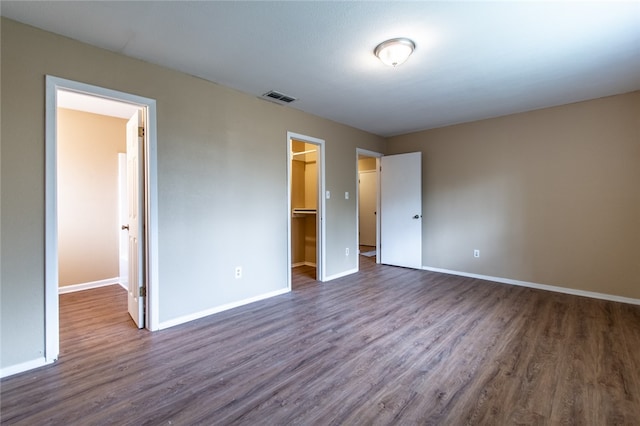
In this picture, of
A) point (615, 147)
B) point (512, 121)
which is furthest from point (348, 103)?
point (615, 147)

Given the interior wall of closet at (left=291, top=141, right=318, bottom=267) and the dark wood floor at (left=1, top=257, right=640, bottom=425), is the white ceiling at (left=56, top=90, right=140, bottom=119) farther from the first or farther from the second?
the interior wall of closet at (left=291, top=141, right=318, bottom=267)

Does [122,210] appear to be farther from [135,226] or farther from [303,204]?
[303,204]

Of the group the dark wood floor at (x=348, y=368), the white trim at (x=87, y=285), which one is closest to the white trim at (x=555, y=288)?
the dark wood floor at (x=348, y=368)

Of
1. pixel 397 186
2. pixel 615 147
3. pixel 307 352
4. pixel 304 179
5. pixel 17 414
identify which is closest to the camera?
pixel 17 414

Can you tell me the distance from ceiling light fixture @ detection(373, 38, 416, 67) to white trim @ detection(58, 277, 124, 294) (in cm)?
464

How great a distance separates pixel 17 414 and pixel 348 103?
154 inches

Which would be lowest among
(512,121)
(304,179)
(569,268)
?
(569,268)

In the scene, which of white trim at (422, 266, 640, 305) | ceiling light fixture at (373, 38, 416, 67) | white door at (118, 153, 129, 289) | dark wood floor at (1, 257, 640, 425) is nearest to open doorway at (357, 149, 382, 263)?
white trim at (422, 266, 640, 305)

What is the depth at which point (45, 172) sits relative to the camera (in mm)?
2092

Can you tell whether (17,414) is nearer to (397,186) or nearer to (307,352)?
(307,352)

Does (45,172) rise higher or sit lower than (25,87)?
lower

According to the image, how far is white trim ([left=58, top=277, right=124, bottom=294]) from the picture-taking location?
381cm

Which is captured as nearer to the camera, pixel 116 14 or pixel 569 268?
pixel 116 14

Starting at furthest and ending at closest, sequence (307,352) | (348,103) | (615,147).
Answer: (348,103) < (615,147) < (307,352)
